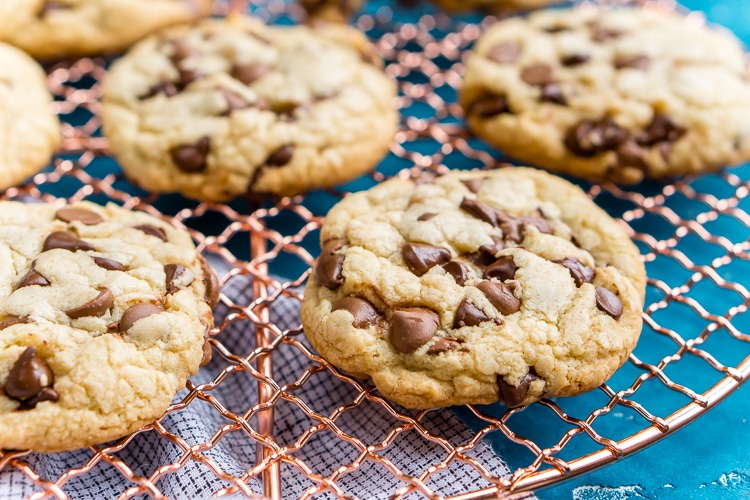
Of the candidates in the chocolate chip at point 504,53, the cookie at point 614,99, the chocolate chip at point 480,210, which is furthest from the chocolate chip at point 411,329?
the chocolate chip at point 504,53

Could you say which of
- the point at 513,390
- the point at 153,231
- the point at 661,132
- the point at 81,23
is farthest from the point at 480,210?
the point at 81,23

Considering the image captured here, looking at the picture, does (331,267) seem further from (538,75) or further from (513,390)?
(538,75)

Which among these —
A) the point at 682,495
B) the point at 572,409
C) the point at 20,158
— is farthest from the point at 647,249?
the point at 20,158

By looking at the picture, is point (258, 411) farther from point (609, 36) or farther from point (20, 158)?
point (609, 36)

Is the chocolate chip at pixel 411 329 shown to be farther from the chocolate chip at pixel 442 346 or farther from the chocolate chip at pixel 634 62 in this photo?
the chocolate chip at pixel 634 62

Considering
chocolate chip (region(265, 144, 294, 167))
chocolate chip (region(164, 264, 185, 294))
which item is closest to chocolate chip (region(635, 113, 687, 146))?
chocolate chip (region(265, 144, 294, 167))
